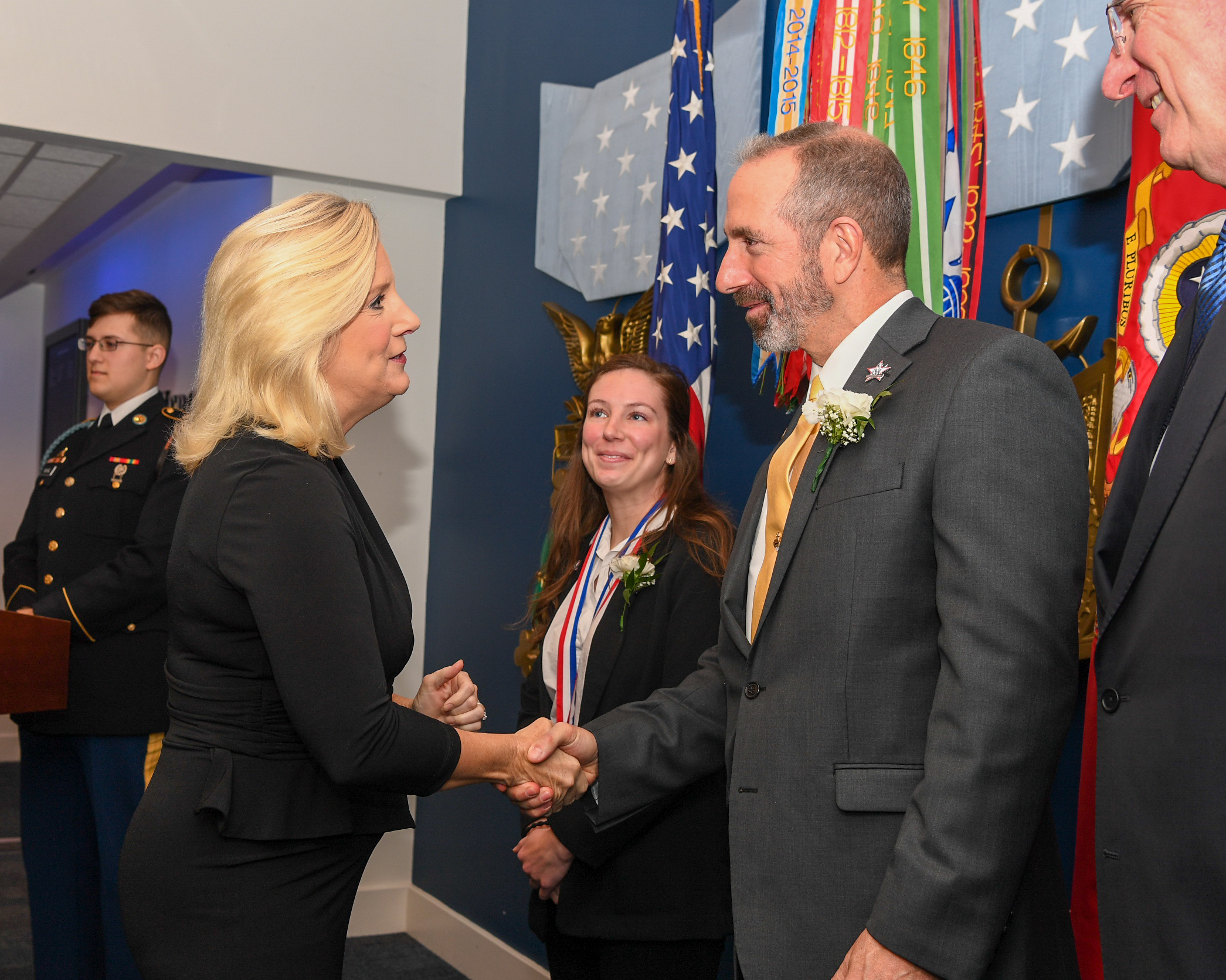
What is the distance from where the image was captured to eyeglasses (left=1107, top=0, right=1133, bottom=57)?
3.99 feet

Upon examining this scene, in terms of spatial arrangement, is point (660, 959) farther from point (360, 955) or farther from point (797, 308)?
point (360, 955)

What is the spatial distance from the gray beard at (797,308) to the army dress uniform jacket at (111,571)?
190 centimetres

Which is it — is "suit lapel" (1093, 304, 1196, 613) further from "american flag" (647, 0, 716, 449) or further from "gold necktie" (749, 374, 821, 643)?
"american flag" (647, 0, 716, 449)

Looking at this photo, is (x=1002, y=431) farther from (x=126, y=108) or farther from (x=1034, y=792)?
(x=126, y=108)

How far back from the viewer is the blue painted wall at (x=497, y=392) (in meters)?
3.71

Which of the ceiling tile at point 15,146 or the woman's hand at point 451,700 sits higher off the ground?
the ceiling tile at point 15,146

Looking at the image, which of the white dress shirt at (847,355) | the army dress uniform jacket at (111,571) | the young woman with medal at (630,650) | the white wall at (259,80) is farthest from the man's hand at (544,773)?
the white wall at (259,80)

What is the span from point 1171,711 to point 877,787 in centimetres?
39

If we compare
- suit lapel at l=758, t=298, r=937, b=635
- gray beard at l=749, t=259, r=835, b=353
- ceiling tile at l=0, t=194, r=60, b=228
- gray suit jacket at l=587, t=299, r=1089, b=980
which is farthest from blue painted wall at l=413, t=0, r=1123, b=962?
ceiling tile at l=0, t=194, r=60, b=228

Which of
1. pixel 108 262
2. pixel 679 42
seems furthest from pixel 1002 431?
pixel 108 262

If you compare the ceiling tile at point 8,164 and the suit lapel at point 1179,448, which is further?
the ceiling tile at point 8,164

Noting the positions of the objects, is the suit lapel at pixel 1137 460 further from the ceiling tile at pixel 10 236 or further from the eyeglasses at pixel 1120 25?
the ceiling tile at pixel 10 236

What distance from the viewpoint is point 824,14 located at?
7.08 feet

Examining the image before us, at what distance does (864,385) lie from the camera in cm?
148
